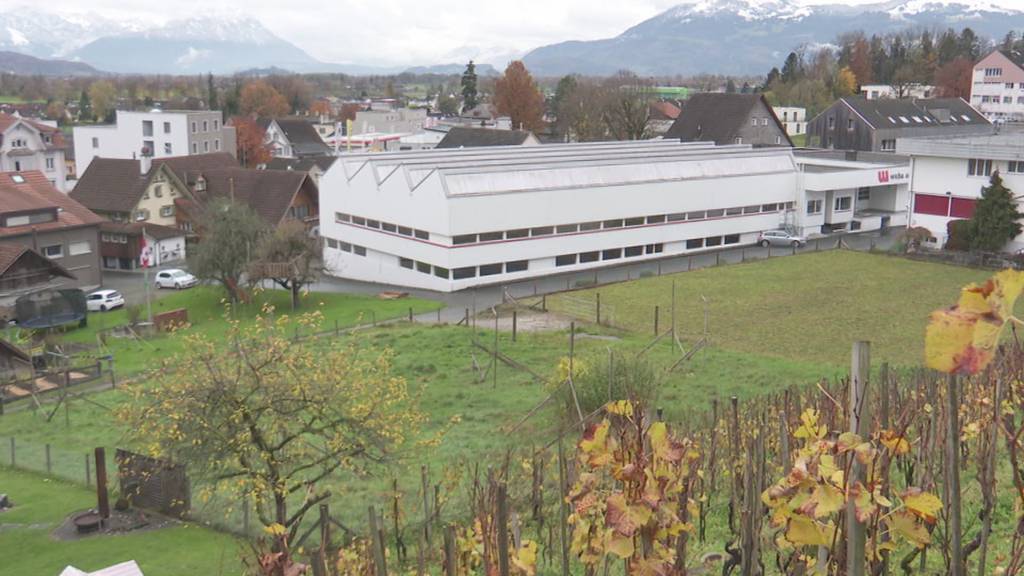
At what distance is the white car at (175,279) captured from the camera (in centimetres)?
3741

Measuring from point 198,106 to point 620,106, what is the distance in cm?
4747

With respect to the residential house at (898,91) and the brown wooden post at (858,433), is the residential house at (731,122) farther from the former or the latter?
the brown wooden post at (858,433)

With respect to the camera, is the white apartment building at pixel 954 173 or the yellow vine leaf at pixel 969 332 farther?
the white apartment building at pixel 954 173

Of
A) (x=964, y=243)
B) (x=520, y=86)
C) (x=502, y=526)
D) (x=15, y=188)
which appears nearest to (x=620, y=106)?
(x=520, y=86)

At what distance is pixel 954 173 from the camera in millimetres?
37281

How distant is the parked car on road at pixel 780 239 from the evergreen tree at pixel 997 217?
6.80 meters

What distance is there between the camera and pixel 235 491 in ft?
37.1

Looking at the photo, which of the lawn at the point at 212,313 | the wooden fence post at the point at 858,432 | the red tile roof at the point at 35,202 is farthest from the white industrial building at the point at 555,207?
the wooden fence post at the point at 858,432

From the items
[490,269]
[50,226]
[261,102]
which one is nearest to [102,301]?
[50,226]

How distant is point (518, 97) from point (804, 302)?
53.3m

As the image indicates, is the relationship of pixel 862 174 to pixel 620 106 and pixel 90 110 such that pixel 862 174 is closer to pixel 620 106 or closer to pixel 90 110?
pixel 620 106

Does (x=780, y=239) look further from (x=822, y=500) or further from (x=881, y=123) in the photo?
(x=822, y=500)

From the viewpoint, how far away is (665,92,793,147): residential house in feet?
182

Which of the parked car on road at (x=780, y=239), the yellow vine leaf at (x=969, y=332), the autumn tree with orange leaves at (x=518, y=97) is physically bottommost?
the parked car on road at (x=780, y=239)
